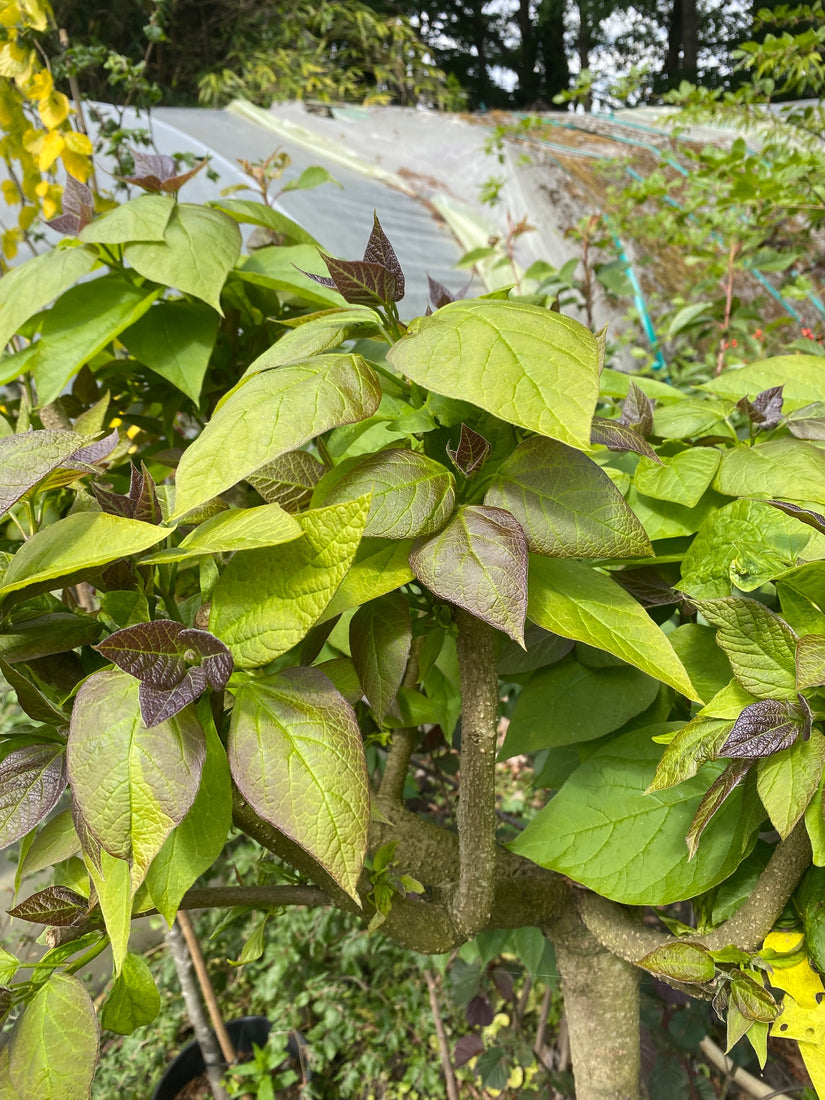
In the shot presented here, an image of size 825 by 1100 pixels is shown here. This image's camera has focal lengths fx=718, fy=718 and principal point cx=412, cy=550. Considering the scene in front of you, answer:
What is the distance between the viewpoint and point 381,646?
35 centimetres

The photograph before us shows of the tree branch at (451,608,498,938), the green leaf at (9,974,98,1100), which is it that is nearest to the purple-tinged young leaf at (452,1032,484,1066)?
the tree branch at (451,608,498,938)

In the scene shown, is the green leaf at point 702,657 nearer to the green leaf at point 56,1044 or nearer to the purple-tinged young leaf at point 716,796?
the purple-tinged young leaf at point 716,796

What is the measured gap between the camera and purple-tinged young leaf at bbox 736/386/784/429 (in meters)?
0.42

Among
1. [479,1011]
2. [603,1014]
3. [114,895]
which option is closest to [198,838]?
[114,895]

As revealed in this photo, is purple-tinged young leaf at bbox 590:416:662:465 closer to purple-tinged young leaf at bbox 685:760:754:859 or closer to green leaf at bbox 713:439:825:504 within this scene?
green leaf at bbox 713:439:825:504

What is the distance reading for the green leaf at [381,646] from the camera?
35 cm

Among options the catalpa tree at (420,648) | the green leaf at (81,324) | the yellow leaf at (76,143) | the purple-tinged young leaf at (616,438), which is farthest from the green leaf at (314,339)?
the yellow leaf at (76,143)

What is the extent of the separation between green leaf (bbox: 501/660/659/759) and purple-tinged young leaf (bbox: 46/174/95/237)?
495 mm

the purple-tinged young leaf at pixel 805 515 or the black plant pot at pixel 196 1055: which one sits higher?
the purple-tinged young leaf at pixel 805 515

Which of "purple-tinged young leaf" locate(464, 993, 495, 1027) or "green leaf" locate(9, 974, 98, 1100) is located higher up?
"green leaf" locate(9, 974, 98, 1100)

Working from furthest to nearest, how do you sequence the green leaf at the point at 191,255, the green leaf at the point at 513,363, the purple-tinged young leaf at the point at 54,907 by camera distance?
1. the green leaf at the point at 191,255
2. the purple-tinged young leaf at the point at 54,907
3. the green leaf at the point at 513,363

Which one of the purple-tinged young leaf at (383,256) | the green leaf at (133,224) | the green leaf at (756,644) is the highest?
the green leaf at (133,224)

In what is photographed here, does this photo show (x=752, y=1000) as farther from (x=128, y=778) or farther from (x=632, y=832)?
(x=128, y=778)

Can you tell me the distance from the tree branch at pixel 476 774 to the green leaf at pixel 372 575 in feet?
0.15
